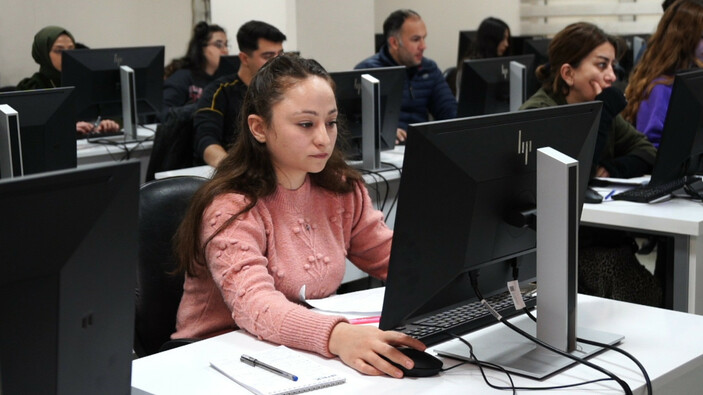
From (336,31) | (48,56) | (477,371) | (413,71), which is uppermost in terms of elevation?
(336,31)

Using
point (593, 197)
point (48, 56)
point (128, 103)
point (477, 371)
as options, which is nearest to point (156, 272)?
point (477, 371)

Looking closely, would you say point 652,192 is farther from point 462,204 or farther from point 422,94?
point 422,94

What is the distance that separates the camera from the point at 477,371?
61.2 inches

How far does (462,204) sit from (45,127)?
2.00 meters

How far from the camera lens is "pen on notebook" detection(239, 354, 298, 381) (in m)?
1.49

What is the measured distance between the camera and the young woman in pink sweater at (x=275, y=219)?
1732mm

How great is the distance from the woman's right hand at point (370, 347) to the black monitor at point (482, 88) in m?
2.68

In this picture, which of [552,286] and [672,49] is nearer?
[552,286]

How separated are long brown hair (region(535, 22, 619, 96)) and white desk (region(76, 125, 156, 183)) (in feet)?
6.52

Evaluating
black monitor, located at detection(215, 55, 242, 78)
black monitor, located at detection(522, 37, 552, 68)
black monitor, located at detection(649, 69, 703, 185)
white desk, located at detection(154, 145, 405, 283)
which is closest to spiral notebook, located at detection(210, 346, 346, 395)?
black monitor, located at detection(649, 69, 703, 185)

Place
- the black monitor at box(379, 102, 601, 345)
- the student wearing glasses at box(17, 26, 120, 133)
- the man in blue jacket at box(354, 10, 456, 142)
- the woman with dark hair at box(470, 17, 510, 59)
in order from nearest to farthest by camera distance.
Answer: the black monitor at box(379, 102, 601, 345) → the man in blue jacket at box(354, 10, 456, 142) → the student wearing glasses at box(17, 26, 120, 133) → the woman with dark hair at box(470, 17, 510, 59)

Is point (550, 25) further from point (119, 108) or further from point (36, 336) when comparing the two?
point (36, 336)

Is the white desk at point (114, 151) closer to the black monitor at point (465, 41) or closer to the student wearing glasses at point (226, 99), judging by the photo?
the student wearing glasses at point (226, 99)

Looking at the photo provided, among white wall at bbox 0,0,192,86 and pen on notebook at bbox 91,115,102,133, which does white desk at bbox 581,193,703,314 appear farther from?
white wall at bbox 0,0,192,86
